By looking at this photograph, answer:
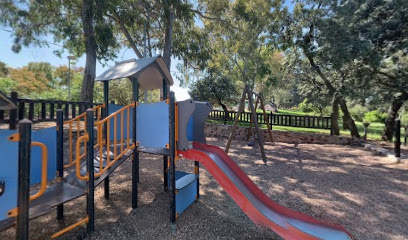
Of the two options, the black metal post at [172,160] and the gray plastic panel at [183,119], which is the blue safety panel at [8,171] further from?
the gray plastic panel at [183,119]

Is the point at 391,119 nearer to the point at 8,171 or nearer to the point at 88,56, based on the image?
the point at 8,171

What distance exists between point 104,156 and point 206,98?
10.1 meters

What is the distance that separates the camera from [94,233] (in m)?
2.54

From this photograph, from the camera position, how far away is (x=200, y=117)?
11.0 ft

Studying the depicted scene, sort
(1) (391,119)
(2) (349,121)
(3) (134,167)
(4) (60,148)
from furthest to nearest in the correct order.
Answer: (2) (349,121) → (1) (391,119) → (3) (134,167) → (4) (60,148)

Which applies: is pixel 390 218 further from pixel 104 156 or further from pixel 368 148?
pixel 368 148

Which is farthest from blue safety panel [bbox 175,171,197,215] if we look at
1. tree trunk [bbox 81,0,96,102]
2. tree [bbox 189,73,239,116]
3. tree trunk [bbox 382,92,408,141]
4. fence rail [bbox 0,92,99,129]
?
tree [bbox 189,73,239,116]

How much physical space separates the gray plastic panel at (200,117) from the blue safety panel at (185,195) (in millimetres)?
689

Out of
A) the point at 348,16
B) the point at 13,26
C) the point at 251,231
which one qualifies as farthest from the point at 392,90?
the point at 13,26

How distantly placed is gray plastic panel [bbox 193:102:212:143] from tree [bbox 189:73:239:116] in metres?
9.52

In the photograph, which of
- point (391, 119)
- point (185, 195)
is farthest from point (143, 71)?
point (391, 119)

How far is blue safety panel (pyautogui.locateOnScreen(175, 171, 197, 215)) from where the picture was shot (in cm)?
290

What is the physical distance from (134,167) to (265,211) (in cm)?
→ 198

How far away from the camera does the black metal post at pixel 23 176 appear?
152 cm
